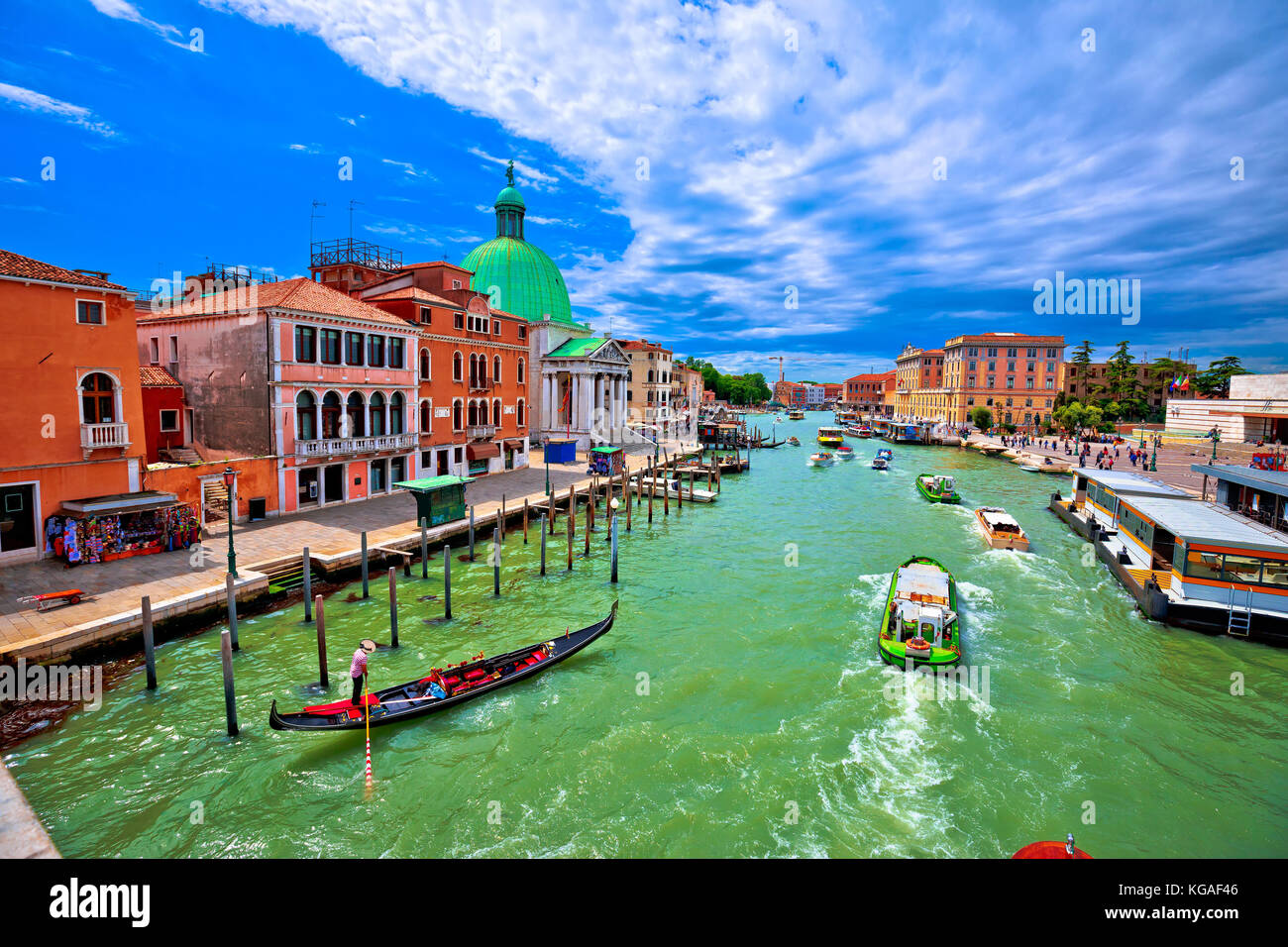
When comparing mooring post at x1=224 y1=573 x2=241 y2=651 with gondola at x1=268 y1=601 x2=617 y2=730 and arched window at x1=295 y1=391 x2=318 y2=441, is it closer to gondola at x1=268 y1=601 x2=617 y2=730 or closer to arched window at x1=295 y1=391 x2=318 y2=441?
gondola at x1=268 y1=601 x2=617 y2=730

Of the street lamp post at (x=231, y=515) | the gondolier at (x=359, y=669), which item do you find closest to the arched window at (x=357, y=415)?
the street lamp post at (x=231, y=515)

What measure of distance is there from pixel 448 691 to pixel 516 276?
51.9 m

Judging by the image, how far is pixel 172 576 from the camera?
746 inches

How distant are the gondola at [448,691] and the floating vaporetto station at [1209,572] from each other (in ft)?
60.6

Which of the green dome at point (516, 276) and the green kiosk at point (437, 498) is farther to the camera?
the green dome at point (516, 276)

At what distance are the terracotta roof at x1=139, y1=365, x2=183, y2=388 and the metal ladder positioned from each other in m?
42.4

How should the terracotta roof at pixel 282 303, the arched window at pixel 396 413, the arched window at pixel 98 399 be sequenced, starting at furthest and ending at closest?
the arched window at pixel 396 413, the terracotta roof at pixel 282 303, the arched window at pixel 98 399

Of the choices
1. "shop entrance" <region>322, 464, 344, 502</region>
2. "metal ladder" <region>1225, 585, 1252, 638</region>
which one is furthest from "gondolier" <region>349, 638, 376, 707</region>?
"metal ladder" <region>1225, 585, 1252, 638</region>

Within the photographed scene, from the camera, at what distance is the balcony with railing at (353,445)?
27.5 m

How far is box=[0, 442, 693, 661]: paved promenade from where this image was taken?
14.8 meters

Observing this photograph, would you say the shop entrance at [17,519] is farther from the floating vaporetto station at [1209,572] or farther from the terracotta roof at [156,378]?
the floating vaporetto station at [1209,572]
